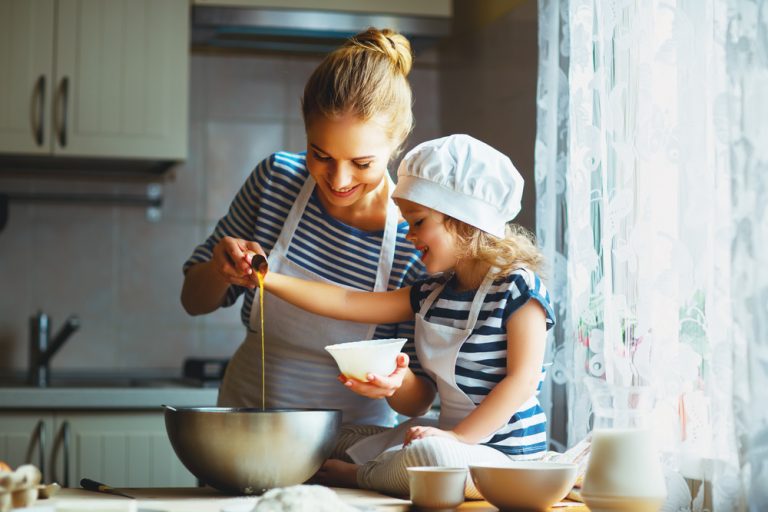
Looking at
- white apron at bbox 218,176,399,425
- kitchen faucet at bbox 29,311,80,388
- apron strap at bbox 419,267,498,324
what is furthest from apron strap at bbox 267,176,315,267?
kitchen faucet at bbox 29,311,80,388

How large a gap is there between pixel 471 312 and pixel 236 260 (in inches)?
14.7

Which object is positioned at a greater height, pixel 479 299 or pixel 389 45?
pixel 389 45

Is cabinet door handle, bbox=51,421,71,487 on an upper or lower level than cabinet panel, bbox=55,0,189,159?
lower

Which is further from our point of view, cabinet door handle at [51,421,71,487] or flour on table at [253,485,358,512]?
cabinet door handle at [51,421,71,487]

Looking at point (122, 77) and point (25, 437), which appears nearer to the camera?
point (25, 437)

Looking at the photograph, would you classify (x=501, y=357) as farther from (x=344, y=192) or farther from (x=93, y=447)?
(x=93, y=447)

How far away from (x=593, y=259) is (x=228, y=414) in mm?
821

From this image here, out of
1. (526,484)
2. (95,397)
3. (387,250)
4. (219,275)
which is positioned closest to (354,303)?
(387,250)

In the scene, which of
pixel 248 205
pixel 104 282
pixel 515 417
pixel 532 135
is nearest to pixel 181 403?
pixel 104 282

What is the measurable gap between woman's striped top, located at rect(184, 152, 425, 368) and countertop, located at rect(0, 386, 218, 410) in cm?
86

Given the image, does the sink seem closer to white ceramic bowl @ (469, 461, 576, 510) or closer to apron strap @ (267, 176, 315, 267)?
apron strap @ (267, 176, 315, 267)

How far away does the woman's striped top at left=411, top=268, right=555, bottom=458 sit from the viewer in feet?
4.70

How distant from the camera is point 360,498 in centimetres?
126

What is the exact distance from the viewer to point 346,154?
5.00 ft
